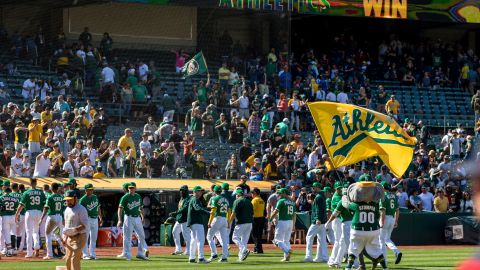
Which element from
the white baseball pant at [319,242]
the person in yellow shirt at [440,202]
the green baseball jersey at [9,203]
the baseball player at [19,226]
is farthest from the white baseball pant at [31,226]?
the person in yellow shirt at [440,202]

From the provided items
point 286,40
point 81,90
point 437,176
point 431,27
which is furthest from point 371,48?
point 81,90

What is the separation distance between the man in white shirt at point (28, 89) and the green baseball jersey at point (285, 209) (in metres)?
12.2

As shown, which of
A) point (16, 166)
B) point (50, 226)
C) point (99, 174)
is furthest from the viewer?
point (99, 174)

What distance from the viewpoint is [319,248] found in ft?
71.8

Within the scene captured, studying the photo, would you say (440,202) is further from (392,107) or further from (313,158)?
(392,107)

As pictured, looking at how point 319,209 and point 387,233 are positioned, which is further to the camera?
point 319,209

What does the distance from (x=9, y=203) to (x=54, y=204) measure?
72.5 inches

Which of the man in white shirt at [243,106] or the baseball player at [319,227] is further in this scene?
the man in white shirt at [243,106]

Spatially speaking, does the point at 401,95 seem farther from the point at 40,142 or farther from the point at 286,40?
the point at 40,142

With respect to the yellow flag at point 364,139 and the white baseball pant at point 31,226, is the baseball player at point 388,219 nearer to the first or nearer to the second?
the yellow flag at point 364,139

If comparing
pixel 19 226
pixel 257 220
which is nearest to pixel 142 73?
pixel 257 220

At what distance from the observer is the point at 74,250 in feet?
47.5

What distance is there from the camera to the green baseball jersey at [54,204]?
21375mm

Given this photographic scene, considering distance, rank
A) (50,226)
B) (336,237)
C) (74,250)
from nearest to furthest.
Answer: (74,250) → (336,237) → (50,226)
